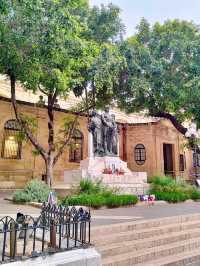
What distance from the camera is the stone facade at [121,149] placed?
21141 mm

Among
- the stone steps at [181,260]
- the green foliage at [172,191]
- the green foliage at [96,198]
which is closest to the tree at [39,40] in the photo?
the green foliage at [96,198]

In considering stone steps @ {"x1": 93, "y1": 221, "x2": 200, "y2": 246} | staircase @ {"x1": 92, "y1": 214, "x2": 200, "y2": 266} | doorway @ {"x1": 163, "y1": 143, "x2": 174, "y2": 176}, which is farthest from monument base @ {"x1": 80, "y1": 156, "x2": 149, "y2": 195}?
doorway @ {"x1": 163, "y1": 143, "x2": 174, "y2": 176}

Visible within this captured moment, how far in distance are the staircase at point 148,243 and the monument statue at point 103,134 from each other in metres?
9.46

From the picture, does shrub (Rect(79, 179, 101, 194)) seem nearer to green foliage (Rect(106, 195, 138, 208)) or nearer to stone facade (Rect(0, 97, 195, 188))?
green foliage (Rect(106, 195, 138, 208))

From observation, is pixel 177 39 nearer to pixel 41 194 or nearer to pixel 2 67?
pixel 2 67

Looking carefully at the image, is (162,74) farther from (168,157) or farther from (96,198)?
(168,157)

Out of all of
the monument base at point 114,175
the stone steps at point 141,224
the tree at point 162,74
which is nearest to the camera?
the stone steps at point 141,224

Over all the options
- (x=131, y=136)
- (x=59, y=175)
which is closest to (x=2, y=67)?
(x=59, y=175)

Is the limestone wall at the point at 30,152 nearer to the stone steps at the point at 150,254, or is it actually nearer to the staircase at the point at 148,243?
the staircase at the point at 148,243

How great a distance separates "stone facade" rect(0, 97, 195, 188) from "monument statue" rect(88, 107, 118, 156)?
6.84 meters

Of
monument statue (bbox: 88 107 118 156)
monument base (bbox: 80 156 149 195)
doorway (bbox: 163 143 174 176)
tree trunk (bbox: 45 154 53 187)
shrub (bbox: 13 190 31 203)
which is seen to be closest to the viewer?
shrub (bbox: 13 190 31 203)

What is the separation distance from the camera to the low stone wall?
14.3 ft

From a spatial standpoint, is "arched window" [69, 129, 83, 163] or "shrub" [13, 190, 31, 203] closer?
"shrub" [13, 190, 31, 203]

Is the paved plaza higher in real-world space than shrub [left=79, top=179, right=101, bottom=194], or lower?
lower
